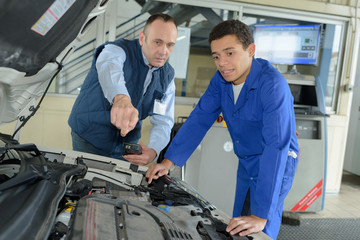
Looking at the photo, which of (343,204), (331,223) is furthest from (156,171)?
(343,204)

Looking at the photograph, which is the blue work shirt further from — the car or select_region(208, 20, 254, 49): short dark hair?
the car

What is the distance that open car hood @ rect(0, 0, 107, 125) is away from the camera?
0.83 meters

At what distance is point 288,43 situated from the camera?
4.11 m

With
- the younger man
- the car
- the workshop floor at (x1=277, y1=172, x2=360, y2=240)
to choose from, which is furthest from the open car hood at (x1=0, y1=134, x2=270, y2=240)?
the workshop floor at (x1=277, y1=172, x2=360, y2=240)

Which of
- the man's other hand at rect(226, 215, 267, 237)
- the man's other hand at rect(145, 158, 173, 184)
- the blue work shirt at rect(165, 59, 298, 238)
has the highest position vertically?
the blue work shirt at rect(165, 59, 298, 238)

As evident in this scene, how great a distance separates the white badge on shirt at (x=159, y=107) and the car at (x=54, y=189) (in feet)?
2.45

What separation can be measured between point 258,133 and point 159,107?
70 centimetres

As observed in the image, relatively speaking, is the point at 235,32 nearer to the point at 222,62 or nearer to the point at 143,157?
the point at 222,62

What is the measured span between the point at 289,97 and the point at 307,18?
3.34 m

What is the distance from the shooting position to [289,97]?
57.2 inches

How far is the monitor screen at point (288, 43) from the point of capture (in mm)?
4027

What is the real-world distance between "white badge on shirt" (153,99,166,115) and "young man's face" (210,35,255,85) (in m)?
0.61

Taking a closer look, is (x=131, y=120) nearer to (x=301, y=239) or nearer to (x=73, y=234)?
(x=73, y=234)

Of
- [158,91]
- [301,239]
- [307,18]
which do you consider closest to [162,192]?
[158,91]
